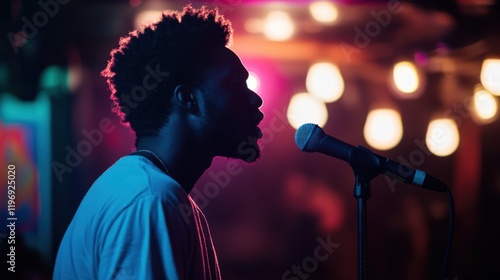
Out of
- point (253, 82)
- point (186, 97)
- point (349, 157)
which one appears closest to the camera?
point (349, 157)

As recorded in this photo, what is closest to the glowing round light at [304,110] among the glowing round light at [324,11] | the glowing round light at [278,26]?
the glowing round light at [278,26]

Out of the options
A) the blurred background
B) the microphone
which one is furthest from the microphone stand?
the blurred background

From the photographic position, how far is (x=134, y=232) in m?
1.34

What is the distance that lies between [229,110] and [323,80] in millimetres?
5041

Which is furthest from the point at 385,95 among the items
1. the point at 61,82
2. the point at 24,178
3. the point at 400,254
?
the point at 24,178

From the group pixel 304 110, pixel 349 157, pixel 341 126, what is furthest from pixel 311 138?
pixel 341 126

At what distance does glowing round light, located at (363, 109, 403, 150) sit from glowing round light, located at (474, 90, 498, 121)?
1.08 meters

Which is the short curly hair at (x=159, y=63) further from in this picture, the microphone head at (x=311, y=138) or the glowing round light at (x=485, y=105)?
the glowing round light at (x=485, y=105)

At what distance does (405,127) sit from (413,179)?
5829 millimetres

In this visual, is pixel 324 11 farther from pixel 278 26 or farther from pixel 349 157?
pixel 349 157

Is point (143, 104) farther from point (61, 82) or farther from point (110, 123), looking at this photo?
point (110, 123)

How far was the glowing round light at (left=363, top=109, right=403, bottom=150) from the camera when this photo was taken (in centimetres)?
715

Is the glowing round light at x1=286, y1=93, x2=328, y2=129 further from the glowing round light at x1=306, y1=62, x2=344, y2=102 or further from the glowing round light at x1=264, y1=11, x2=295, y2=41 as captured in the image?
the glowing round light at x1=264, y1=11, x2=295, y2=41

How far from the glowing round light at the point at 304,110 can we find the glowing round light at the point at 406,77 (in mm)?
1139
